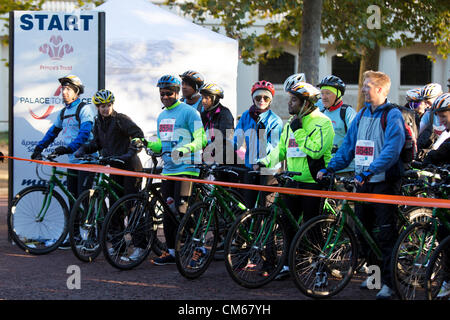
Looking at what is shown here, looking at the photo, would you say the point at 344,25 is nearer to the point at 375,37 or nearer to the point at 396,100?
the point at 375,37

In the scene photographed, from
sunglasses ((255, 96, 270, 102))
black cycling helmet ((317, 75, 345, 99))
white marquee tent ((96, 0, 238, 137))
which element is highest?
white marquee tent ((96, 0, 238, 137))

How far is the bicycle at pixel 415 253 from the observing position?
5945 millimetres

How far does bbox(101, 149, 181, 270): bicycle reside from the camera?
24.8 feet

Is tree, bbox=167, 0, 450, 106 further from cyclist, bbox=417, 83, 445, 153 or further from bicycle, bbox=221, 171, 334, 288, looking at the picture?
bicycle, bbox=221, 171, 334, 288

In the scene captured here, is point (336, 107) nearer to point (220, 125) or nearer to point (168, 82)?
point (220, 125)

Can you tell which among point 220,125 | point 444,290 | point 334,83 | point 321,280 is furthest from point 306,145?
point 220,125

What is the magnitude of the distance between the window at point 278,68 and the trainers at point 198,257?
26.0 m

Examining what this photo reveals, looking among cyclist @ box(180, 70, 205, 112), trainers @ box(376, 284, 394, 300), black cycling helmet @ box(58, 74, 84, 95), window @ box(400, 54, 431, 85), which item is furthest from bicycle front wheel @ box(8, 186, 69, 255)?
window @ box(400, 54, 431, 85)

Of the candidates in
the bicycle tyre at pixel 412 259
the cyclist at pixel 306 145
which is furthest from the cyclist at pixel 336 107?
the bicycle tyre at pixel 412 259
